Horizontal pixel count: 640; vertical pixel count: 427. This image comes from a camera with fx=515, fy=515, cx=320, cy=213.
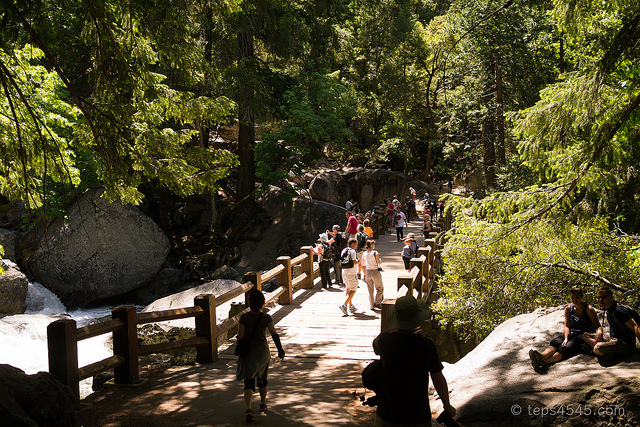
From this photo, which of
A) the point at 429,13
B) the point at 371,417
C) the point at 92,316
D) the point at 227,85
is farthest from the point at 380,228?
the point at 429,13

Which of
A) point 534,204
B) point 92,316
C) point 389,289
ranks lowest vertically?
point 92,316

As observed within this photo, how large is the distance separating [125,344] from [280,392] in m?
1.99

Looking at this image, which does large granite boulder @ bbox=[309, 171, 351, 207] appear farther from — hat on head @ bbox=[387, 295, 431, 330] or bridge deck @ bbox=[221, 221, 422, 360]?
hat on head @ bbox=[387, 295, 431, 330]

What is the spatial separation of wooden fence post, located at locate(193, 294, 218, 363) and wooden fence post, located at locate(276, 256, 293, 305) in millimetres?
3676

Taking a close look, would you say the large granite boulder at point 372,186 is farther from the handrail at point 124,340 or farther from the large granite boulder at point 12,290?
the handrail at point 124,340

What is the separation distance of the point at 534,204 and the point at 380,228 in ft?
49.2

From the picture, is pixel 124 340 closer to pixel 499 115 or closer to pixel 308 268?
pixel 308 268

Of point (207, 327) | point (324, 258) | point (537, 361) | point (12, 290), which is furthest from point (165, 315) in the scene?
point (12, 290)

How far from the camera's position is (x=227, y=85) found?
18750 mm

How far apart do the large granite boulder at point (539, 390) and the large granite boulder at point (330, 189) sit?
23948 millimetres

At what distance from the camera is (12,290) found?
49.4 feet

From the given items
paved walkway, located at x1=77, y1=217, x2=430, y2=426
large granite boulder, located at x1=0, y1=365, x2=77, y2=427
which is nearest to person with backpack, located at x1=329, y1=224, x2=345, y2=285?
paved walkway, located at x1=77, y1=217, x2=430, y2=426

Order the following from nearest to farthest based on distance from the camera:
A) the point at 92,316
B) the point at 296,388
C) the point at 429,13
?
the point at 296,388 → the point at 92,316 → the point at 429,13

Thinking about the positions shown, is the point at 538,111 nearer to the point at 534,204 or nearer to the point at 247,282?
the point at 534,204
